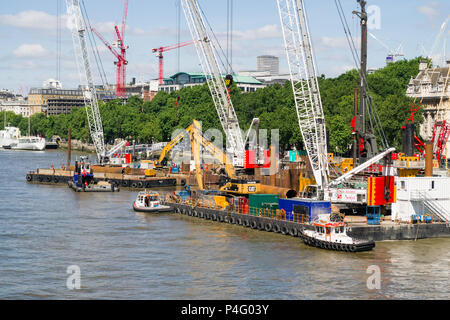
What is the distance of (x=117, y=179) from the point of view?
10344 cm

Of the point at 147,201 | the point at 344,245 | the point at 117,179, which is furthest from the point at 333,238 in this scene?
the point at 117,179

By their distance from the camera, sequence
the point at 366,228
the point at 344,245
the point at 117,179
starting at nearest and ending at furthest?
the point at 344,245
the point at 366,228
the point at 117,179

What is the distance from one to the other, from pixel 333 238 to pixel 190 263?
10500mm

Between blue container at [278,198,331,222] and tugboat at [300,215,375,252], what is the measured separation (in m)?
3.90

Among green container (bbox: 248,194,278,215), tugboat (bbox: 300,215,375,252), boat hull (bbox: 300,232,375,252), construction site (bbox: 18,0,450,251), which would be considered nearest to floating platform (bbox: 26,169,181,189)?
construction site (bbox: 18,0,450,251)

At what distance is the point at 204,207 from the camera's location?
67.6 meters

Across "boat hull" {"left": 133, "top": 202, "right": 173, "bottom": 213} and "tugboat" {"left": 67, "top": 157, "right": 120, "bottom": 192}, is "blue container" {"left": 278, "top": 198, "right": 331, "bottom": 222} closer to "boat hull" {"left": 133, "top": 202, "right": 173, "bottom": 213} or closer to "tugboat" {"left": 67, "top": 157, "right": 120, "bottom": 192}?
"boat hull" {"left": 133, "top": 202, "right": 173, "bottom": 213}

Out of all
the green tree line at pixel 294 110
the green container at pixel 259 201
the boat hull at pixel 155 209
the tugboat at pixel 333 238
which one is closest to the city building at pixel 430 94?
the green tree line at pixel 294 110

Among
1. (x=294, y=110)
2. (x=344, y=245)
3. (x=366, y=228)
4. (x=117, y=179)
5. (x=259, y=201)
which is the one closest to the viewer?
(x=344, y=245)

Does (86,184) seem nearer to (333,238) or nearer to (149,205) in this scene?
(149,205)

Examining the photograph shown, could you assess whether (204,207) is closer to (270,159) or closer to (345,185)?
(345,185)

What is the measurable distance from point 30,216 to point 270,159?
2977 centimetres

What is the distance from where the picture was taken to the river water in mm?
38938
